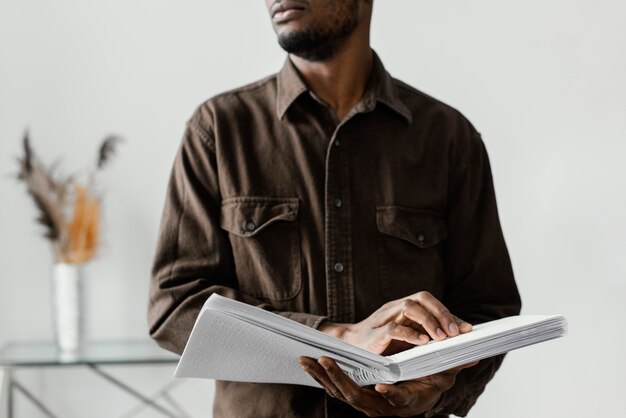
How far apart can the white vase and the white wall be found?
183mm

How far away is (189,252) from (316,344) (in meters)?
0.43

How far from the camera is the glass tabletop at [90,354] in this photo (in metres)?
2.54

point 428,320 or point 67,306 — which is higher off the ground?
point 428,320

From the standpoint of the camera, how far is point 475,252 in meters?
1.58

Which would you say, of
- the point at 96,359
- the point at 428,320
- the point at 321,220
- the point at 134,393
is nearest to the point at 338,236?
the point at 321,220

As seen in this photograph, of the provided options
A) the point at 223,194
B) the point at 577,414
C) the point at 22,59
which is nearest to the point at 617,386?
the point at 577,414

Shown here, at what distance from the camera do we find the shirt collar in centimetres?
155

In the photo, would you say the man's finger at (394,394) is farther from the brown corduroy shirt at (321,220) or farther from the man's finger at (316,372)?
the brown corduroy shirt at (321,220)

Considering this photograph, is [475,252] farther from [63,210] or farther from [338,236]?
[63,210]

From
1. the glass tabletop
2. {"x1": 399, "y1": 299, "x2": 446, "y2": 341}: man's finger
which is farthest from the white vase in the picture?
{"x1": 399, "y1": 299, "x2": 446, "y2": 341}: man's finger

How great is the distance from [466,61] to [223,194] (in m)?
1.41

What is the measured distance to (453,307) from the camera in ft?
5.16

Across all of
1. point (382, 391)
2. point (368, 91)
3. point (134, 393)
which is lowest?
point (134, 393)

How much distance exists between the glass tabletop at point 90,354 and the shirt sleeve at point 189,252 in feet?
3.67
